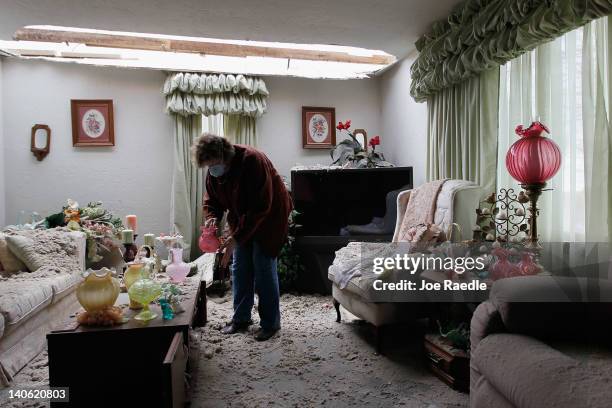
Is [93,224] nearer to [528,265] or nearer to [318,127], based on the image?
[318,127]

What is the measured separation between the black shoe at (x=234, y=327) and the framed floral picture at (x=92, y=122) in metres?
2.43

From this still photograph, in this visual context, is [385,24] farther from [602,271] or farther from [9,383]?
[9,383]

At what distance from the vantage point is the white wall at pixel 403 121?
3.62 metres

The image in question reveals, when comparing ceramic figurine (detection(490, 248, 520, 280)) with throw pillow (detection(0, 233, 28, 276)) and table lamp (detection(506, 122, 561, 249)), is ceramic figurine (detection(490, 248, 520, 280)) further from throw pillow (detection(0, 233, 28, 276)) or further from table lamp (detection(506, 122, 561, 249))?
throw pillow (detection(0, 233, 28, 276))

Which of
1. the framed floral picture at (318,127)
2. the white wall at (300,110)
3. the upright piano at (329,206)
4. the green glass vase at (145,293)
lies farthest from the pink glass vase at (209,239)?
the framed floral picture at (318,127)

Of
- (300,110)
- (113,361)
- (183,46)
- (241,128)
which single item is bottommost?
(113,361)

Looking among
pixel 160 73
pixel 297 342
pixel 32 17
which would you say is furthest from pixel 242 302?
pixel 160 73

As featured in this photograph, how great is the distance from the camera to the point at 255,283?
2.49m

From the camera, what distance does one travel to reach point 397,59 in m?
3.86

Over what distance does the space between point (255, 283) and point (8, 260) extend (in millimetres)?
1631

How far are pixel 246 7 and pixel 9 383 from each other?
8.08 ft

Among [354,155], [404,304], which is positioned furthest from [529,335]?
[354,155]

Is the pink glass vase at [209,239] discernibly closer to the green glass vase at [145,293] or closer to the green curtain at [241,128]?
the green glass vase at [145,293]

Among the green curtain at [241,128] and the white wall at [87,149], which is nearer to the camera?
the white wall at [87,149]
